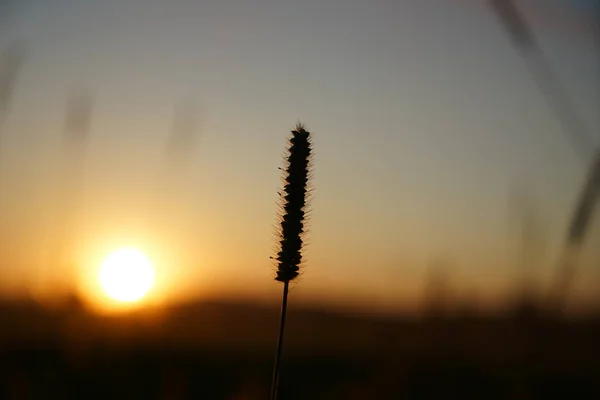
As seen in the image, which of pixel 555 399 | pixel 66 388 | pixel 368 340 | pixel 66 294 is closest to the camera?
pixel 66 294

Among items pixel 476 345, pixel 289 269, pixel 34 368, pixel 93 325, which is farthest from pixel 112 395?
pixel 289 269

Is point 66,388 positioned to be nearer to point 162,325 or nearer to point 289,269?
point 162,325

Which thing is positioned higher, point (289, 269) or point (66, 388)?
point (289, 269)

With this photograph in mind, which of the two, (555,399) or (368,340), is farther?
(555,399)

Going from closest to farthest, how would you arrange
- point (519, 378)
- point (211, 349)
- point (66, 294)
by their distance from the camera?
1. point (519, 378)
2. point (66, 294)
3. point (211, 349)

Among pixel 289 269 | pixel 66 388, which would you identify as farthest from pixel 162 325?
pixel 289 269

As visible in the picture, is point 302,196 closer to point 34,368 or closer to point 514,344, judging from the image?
point 514,344

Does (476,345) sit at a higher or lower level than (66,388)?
higher

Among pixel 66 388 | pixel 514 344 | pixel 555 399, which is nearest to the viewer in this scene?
pixel 514 344

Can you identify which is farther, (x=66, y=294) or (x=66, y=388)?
(x=66, y=388)
